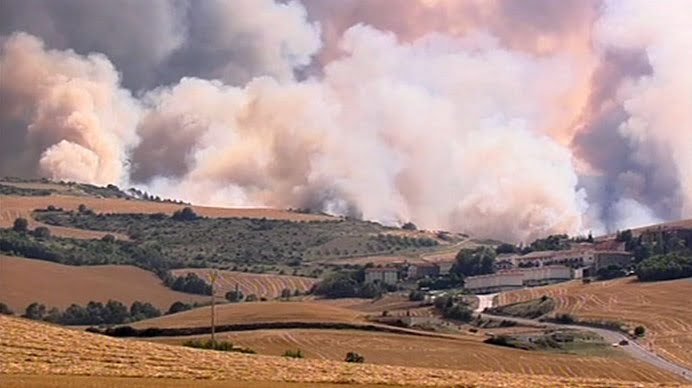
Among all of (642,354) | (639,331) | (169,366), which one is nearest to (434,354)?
(642,354)

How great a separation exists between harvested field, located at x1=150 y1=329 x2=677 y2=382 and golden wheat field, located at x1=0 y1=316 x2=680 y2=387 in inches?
2013

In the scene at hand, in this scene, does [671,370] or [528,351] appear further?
[528,351]

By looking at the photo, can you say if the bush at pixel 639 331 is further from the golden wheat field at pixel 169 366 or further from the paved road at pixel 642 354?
→ the golden wheat field at pixel 169 366

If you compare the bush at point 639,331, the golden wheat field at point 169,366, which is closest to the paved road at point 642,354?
the bush at point 639,331

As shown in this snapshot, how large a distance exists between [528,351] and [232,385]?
346ft

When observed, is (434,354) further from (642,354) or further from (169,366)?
(169,366)

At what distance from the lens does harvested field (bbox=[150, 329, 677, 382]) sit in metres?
139

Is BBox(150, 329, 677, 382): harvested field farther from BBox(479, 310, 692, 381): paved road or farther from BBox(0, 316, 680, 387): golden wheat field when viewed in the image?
BBox(0, 316, 680, 387): golden wheat field

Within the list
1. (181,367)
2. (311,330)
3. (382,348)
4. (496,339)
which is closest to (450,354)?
(382,348)

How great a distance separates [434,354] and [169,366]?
85554mm

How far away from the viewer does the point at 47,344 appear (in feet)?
253

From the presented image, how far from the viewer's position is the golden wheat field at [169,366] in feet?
229

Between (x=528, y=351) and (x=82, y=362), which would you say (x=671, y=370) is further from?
(x=82, y=362)

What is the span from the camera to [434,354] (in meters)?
156
